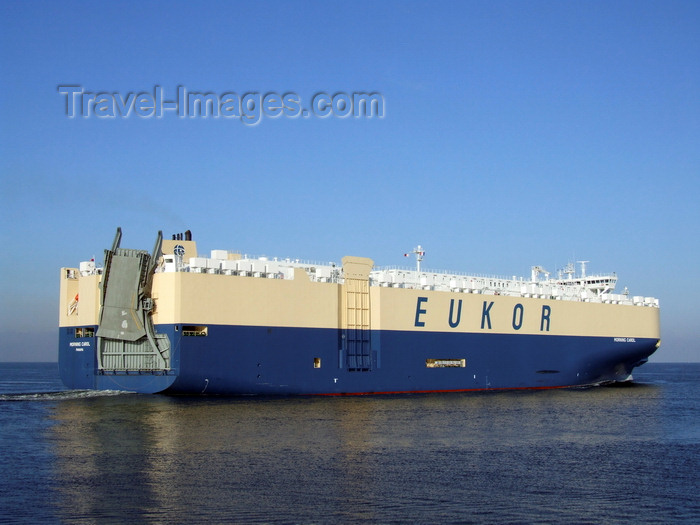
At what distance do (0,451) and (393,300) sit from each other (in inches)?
929

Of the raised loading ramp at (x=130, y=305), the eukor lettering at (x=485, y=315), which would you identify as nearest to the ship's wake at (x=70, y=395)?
the raised loading ramp at (x=130, y=305)

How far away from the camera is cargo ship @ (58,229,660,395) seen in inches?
1359

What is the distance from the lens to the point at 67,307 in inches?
1540

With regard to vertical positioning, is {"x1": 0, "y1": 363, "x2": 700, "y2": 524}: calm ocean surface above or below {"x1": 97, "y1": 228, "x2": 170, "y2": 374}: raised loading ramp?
below

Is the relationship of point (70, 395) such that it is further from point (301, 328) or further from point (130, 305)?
point (301, 328)

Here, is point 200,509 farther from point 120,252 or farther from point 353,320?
point 353,320

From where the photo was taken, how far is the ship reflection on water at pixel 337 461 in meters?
14.6

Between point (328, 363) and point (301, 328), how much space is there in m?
2.37

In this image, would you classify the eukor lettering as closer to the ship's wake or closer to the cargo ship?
the cargo ship

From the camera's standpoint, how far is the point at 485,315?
149 ft

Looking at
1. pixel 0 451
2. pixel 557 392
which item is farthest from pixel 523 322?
pixel 0 451

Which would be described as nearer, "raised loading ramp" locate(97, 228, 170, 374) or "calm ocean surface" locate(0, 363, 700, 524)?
"calm ocean surface" locate(0, 363, 700, 524)

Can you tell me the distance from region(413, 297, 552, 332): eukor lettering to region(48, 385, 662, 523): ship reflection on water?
9.02 metres

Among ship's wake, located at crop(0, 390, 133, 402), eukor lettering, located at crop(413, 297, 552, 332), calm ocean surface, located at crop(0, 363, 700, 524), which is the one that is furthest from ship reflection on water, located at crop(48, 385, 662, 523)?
eukor lettering, located at crop(413, 297, 552, 332)
